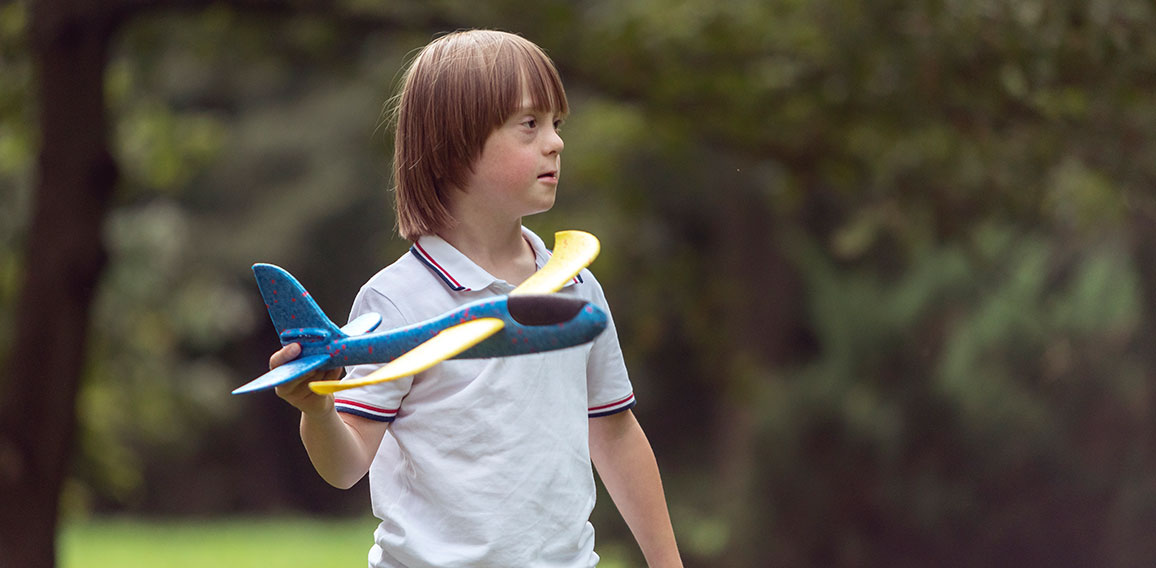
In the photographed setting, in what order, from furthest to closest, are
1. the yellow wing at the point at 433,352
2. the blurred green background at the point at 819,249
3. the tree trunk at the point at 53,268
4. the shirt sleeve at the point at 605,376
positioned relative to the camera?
the tree trunk at the point at 53,268, the blurred green background at the point at 819,249, the shirt sleeve at the point at 605,376, the yellow wing at the point at 433,352

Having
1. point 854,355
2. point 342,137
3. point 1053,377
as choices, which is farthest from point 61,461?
point 342,137

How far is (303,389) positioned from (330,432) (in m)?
0.09

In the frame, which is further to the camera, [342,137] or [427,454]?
[342,137]

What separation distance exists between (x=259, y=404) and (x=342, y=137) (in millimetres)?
4167

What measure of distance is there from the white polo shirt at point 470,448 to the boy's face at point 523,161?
123 millimetres

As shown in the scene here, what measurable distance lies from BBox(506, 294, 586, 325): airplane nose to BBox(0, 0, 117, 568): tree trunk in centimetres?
363

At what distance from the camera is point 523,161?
1863mm

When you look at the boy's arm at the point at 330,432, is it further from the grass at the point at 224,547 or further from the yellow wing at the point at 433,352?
the grass at the point at 224,547

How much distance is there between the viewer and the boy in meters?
1.81

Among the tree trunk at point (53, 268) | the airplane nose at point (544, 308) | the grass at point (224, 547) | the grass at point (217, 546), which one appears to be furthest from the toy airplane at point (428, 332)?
the grass at point (217, 546)

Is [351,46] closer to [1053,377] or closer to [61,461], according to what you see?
[61,461]

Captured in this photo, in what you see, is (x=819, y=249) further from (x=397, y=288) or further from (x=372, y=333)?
(x=372, y=333)

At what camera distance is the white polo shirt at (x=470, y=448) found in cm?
181

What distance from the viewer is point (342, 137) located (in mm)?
18250
